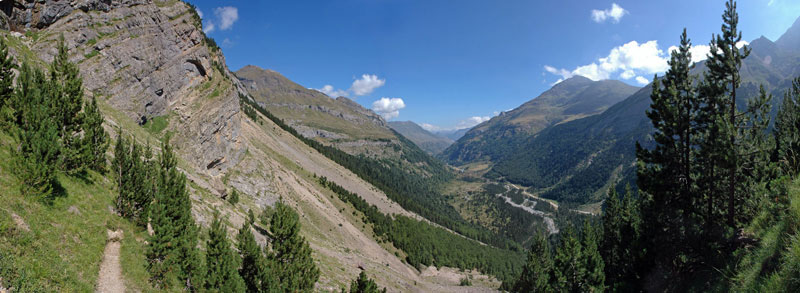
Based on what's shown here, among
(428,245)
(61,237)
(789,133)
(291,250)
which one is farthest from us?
(428,245)

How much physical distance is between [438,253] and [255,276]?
307 ft

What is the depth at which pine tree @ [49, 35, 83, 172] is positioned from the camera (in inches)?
682

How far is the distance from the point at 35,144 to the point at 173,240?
24.7ft

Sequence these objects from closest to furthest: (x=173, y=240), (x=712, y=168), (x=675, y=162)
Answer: (x=173, y=240) < (x=712, y=168) < (x=675, y=162)

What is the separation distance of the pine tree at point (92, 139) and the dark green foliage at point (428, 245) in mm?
70217

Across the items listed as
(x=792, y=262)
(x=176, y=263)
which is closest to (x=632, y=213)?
(x=792, y=262)

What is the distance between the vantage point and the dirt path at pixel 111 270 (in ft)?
45.6

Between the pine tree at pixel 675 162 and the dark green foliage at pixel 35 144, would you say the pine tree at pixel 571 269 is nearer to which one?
the pine tree at pixel 675 162

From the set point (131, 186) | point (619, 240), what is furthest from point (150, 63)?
point (619, 240)

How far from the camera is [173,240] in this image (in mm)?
17000

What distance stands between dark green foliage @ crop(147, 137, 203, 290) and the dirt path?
1.44m

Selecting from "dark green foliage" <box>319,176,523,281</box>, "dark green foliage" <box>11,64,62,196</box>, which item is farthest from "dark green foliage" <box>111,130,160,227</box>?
"dark green foliage" <box>319,176,523,281</box>

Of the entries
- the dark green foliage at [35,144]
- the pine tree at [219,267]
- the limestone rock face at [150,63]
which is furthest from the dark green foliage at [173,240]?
the limestone rock face at [150,63]

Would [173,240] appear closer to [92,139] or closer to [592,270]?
[92,139]
